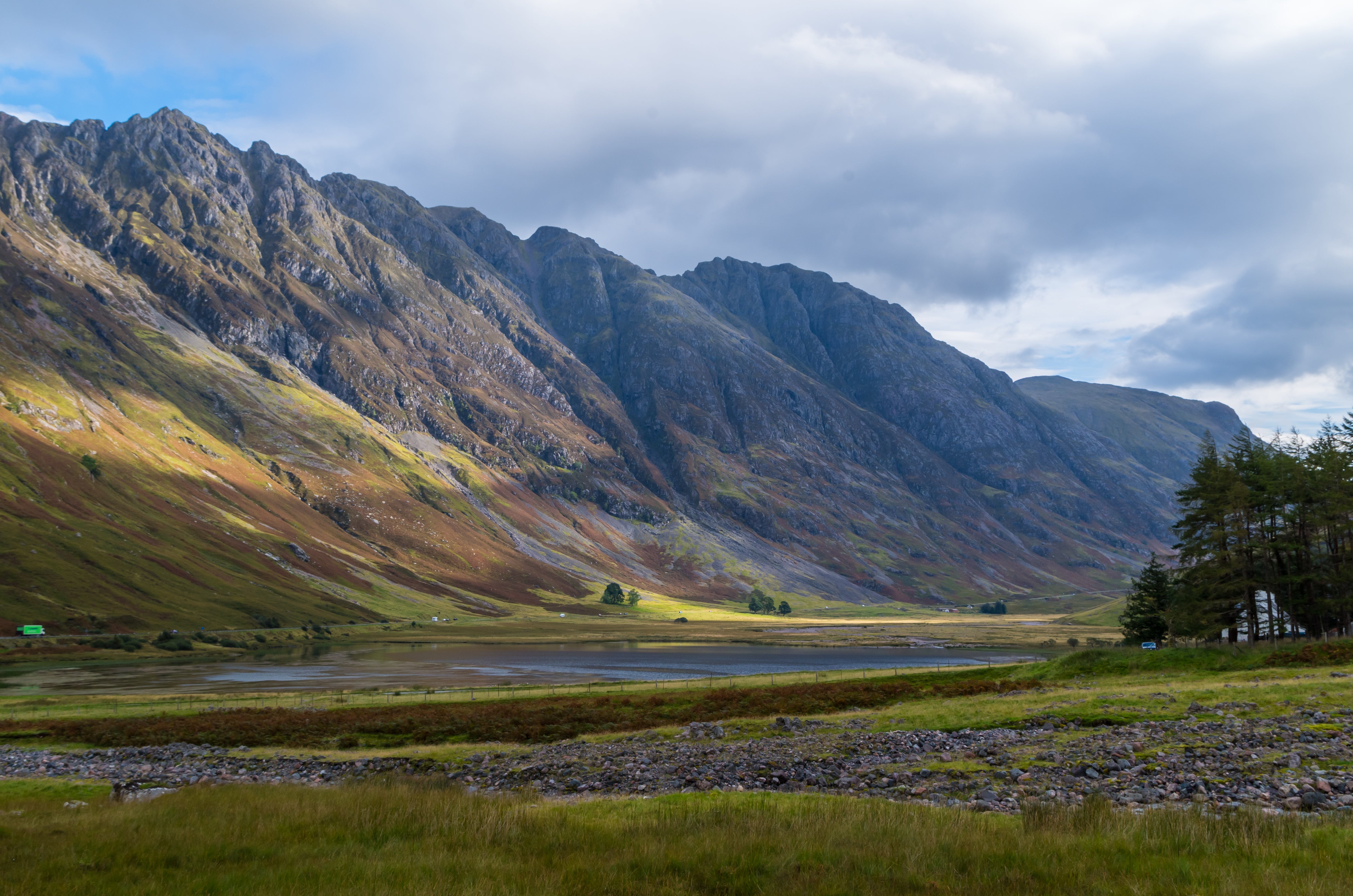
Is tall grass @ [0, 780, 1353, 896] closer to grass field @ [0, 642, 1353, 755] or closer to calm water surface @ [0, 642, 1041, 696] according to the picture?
grass field @ [0, 642, 1353, 755]

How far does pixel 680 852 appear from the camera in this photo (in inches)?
516

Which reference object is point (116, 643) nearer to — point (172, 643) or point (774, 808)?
point (172, 643)

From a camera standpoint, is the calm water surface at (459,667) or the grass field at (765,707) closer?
the grass field at (765,707)

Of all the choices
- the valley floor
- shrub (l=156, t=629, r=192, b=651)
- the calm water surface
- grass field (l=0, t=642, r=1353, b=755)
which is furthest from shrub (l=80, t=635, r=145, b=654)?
the valley floor

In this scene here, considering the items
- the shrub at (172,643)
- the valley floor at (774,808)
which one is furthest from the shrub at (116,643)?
the valley floor at (774,808)

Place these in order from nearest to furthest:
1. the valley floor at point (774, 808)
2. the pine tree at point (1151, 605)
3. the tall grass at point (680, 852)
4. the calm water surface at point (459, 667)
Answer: the tall grass at point (680, 852) < the valley floor at point (774, 808) < the pine tree at point (1151, 605) < the calm water surface at point (459, 667)

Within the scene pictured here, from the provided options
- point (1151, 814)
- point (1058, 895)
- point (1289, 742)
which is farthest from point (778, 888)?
point (1289, 742)

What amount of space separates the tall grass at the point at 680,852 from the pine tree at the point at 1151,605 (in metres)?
72.2

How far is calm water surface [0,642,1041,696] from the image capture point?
8588 cm

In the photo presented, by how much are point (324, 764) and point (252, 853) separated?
25.3 m

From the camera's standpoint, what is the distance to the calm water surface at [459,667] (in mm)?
85875

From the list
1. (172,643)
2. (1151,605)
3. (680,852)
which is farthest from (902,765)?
(172,643)

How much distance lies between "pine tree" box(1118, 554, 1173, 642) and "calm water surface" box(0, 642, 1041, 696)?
34218mm

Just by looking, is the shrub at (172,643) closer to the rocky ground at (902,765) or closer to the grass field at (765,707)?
the grass field at (765,707)
